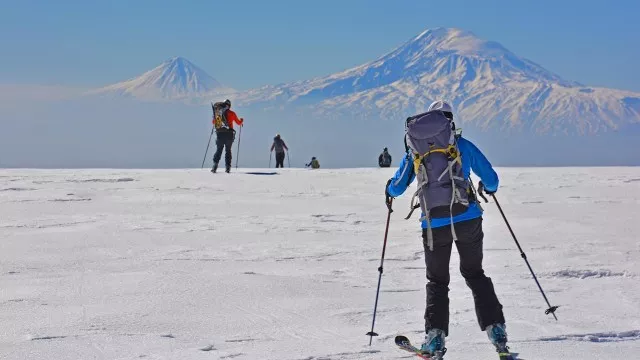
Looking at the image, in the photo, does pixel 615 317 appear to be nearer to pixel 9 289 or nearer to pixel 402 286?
pixel 402 286

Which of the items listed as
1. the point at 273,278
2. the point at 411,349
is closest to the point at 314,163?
the point at 273,278

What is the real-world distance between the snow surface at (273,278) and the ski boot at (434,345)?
17 centimetres

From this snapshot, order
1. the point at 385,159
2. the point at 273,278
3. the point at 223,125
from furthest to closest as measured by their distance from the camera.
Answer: the point at 385,159 → the point at 223,125 → the point at 273,278

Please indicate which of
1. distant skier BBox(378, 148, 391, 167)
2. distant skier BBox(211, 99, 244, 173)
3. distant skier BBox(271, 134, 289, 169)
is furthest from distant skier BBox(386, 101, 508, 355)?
distant skier BBox(378, 148, 391, 167)

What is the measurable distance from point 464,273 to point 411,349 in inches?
26.7

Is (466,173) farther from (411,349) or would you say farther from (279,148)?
(279,148)

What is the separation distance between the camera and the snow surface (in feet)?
18.3

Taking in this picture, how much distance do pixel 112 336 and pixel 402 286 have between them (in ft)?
10.5

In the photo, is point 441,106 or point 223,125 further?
point 223,125

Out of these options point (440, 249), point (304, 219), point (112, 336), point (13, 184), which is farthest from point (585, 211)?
point (13, 184)

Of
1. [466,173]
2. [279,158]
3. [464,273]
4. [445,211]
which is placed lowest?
[464,273]

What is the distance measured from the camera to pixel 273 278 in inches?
307

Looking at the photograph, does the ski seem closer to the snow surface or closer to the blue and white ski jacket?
the snow surface

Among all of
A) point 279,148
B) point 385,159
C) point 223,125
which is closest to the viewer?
point 223,125
